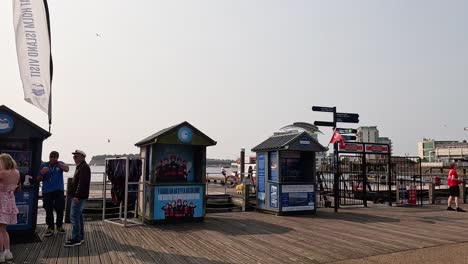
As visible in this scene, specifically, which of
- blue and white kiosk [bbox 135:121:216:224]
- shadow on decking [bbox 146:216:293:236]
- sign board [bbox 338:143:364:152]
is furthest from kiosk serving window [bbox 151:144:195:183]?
sign board [bbox 338:143:364:152]

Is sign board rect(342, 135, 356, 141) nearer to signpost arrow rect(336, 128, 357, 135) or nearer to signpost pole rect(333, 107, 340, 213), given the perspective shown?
signpost arrow rect(336, 128, 357, 135)

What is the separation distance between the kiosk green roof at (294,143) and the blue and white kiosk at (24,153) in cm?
635

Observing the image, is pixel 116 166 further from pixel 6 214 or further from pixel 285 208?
pixel 285 208

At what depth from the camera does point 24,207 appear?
7.13 m

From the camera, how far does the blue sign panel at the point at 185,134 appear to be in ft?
30.0

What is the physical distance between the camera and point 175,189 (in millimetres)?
9148

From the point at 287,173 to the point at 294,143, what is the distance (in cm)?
111

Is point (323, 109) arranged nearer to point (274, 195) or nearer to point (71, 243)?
point (274, 195)

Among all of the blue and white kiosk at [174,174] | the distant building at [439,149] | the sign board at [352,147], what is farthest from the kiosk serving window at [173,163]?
the distant building at [439,149]

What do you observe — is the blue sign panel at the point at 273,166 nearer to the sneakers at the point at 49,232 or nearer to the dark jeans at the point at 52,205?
the dark jeans at the point at 52,205

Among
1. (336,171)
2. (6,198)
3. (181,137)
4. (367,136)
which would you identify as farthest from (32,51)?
(367,136)

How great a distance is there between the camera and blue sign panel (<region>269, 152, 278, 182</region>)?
444 inches

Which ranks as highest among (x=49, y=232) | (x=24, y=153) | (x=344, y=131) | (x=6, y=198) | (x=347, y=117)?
(x=347, y=117)

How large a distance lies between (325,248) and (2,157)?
5437 mm
